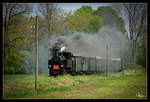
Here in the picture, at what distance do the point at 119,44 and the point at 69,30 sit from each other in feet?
24.0

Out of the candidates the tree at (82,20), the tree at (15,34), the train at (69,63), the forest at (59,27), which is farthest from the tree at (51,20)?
the train at (69,63)

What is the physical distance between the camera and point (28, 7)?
19.3m

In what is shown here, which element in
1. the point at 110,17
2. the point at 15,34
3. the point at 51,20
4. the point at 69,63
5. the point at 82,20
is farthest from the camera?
the point at 110,17

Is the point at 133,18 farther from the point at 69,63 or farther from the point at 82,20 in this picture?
the point at 69,63

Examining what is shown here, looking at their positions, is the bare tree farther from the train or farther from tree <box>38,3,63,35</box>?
tree <box>38,3,63,35</box>

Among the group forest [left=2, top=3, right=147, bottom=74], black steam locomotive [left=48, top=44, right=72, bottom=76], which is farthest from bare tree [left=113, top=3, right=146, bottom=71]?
black steam locomotive [left=48, top=44, right=72, bottom=76]

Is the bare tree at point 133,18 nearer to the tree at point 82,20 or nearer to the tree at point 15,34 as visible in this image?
the tree at point 82,20

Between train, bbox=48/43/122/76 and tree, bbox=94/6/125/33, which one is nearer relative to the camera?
train, bbox=48/43/122/76

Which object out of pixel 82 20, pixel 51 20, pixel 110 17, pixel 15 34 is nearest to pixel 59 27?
pixel 51 20

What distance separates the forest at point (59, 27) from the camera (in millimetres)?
19250

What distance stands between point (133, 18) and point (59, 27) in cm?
787

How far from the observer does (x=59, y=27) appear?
2578 centimetres

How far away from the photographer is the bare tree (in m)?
19.8

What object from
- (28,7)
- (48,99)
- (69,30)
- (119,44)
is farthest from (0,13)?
(119,44)
